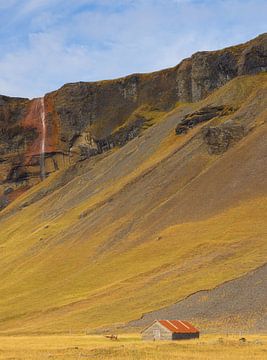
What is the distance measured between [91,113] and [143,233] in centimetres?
8538

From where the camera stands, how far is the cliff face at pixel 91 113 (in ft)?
506

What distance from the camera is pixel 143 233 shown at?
3620 inches

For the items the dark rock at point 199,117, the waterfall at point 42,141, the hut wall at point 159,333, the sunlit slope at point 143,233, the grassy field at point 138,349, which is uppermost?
the waterfall at point 42,141

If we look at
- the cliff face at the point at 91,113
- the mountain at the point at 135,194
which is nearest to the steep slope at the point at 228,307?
the mountain at the point at 135,194

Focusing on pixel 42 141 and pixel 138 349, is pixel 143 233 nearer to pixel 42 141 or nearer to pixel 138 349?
pixel 138 349

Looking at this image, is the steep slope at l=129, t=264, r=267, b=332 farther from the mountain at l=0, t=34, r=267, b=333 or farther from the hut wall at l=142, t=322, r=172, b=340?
the hut wall at l=142, t=322, r=172, b=340

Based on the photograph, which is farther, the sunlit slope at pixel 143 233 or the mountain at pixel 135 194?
the mountain at pixel 135 194

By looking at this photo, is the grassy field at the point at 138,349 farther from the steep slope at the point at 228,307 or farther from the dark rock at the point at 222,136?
the dark rock at the point at 222,136

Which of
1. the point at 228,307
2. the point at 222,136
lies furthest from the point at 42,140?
the point at 228,307

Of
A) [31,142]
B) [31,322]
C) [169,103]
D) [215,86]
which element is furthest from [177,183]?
[31,142]

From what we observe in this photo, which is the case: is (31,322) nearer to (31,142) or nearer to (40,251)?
(40,251)

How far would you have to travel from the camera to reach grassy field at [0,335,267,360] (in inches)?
1546

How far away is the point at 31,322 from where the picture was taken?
72750 millimetres

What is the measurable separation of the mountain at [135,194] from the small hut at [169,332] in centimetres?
691
